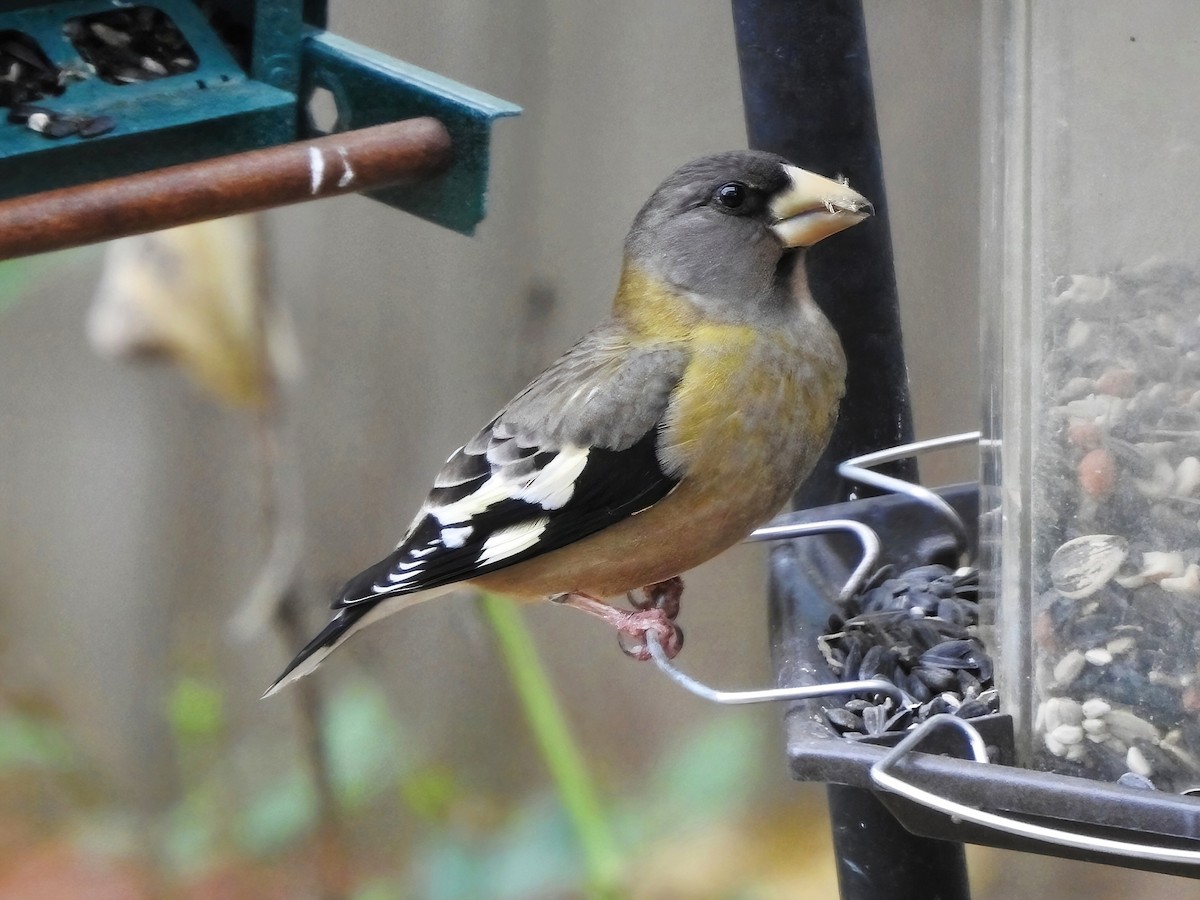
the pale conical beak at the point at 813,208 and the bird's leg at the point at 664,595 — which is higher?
the pale conical beak at the point at 813,208

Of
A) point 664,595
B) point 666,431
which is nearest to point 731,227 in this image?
point 666,431

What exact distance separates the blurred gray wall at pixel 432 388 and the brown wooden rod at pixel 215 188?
3.07 feet

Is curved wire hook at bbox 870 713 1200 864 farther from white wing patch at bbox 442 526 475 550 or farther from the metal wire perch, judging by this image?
white wing patch at bbox 442 526 475 550

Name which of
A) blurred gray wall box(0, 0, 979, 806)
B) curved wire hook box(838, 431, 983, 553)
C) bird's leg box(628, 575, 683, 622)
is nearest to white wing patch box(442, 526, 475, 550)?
bird's leg box(628, 575, 683, 622)

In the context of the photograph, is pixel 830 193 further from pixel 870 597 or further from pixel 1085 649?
pixel 1085 649

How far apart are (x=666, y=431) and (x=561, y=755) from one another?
3.86ft

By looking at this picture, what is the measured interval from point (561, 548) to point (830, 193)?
525 millimetres

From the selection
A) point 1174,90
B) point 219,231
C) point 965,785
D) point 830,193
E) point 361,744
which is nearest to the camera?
point 965,785

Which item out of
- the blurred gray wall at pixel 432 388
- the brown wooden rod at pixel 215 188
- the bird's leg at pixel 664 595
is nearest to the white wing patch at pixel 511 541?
the bird's leg at pixel 664 595

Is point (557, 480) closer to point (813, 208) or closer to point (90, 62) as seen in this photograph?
point (813, 208)

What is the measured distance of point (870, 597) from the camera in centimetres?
162

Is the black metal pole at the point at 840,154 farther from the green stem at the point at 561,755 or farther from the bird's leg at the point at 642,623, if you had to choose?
the green stem at the point at 561,755

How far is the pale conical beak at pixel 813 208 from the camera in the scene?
1565 millimetres

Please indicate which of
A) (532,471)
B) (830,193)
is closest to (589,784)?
(532,471)
